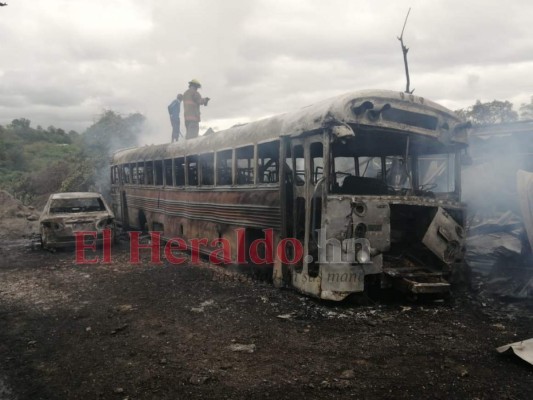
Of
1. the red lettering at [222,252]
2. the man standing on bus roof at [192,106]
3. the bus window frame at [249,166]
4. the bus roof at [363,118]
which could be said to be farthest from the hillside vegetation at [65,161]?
the bus roof at [363,118]

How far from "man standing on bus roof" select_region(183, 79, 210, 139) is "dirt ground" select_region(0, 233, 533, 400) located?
6.72 m

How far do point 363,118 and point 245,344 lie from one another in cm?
307

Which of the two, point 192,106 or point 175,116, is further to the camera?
point 175,116

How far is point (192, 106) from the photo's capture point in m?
12.5

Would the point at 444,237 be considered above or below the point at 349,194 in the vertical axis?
below

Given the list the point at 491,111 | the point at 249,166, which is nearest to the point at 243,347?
the point at 249,166

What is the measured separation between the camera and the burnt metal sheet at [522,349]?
3.68m

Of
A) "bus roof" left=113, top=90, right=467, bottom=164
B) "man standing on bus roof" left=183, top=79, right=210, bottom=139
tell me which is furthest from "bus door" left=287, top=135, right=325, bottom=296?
"man standing on bus roof" left=183, top=79, right=210, bottom=139

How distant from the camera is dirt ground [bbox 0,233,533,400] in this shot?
3.38m

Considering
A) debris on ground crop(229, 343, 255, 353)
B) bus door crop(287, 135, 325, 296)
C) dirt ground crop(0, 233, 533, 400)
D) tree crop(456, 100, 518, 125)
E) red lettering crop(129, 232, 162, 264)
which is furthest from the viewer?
tree crop(456, 100, 518, 125)

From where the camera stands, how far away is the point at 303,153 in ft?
19.6

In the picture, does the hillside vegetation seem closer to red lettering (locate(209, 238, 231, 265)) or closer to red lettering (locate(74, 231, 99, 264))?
red lettering (locate(74, 231, 99, 264))

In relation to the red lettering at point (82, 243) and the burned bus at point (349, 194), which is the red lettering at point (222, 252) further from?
the red lettering at point (82, 243)

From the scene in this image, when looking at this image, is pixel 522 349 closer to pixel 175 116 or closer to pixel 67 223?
pixel 67 223
